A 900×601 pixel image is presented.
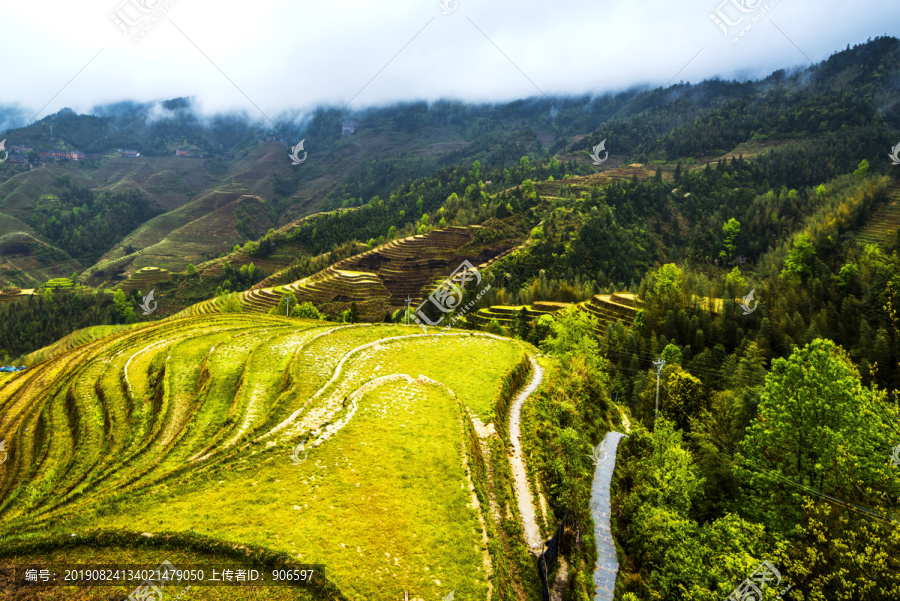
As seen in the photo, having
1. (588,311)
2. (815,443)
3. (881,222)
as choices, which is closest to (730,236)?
(881,222)

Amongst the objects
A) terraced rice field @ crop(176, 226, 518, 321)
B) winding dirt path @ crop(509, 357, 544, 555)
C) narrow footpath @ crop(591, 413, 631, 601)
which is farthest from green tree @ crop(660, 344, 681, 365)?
terraced rice field @ crop(176, 226, 518, 321)

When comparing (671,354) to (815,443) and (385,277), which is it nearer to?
(815,443)

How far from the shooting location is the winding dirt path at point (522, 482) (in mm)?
17188

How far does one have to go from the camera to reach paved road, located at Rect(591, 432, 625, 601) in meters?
19.8

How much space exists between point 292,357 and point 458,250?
3962 inches

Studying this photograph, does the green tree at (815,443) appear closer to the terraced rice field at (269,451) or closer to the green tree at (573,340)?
the terraced rice field at (269,451)

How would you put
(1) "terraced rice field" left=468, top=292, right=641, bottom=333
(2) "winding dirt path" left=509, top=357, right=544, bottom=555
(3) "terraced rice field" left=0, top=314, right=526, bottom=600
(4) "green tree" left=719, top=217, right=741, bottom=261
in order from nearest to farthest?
1. (3) "terraced rice field" left=0, top=314, right=526, bottom=600
2. (2) "winding dirt path" left=509, top=357, right=544, bottom=555
3. (1) "terraced rice field" left=468, top=292, right=641, bottom=333
4. (4) "green tree" left=719, top=217, right=741, bottom=261

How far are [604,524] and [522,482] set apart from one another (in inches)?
325

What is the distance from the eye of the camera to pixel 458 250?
126000mm

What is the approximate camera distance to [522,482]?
796 inches

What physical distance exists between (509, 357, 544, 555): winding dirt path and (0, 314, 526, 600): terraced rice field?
6.70ft

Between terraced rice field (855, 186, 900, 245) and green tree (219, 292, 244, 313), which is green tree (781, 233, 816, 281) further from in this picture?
green tree (219, 292, 244, 313)

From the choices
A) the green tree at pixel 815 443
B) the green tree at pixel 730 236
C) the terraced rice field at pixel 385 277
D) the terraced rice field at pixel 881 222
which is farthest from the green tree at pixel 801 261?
the terraced rice field at pixel 385 277

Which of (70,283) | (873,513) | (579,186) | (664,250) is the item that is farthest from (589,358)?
(70,283)
